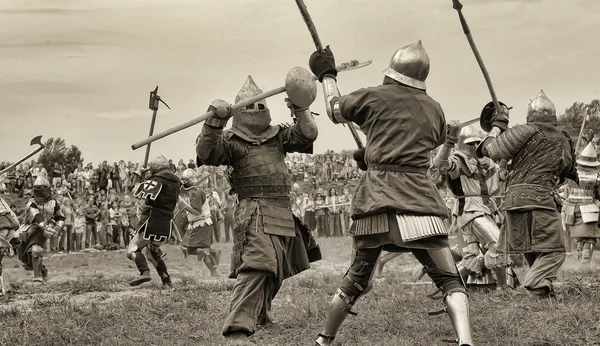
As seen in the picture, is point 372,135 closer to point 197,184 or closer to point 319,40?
point 319,40

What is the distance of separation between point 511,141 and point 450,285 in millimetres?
2728

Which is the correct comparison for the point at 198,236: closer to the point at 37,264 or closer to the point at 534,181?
the point at 37,264

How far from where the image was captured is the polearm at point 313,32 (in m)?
5.81

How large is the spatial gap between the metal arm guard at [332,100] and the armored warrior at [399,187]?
0.05 feet

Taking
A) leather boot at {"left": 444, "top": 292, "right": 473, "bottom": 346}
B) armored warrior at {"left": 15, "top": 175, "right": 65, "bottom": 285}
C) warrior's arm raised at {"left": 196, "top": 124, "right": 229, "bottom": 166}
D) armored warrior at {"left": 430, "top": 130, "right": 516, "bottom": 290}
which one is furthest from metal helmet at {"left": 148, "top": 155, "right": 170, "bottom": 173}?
leather boot at {"left": 444, "top": 292, "right": 473, "bottom": 346}

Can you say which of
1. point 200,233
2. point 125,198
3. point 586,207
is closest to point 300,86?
point 200,233

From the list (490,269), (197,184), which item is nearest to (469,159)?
(490,269)

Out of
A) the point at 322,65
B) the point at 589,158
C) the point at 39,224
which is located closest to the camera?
the point at 322,65

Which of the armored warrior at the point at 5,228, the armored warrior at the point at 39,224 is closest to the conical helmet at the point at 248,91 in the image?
the armored warrior at the point at 5,228

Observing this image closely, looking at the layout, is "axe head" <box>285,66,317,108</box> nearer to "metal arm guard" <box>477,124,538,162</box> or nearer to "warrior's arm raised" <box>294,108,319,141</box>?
"warrior's arm raised" <box>294,108,319,141</box>

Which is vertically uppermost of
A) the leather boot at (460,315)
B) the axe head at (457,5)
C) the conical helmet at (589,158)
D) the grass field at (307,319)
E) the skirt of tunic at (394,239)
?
the axe head at (457,5)

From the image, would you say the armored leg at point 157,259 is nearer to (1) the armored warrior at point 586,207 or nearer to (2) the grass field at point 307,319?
(2) the grass field at point 307,319

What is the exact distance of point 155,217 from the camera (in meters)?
10.5

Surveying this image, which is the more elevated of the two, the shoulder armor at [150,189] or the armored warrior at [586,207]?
the shoulder armor at [150,189]
